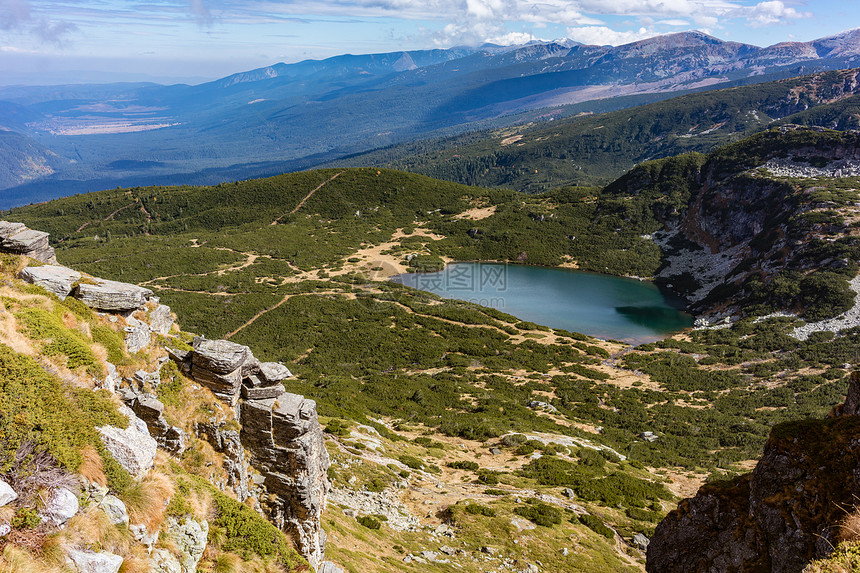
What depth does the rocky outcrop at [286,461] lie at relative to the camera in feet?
45.0

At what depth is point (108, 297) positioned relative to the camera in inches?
544

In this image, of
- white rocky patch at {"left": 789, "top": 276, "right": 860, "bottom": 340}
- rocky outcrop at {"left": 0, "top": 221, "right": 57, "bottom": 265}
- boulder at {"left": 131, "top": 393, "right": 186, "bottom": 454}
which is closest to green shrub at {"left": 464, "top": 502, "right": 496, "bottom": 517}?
boulder at {"left": 131, "top": 393, "right": 186, "bottom": 454}

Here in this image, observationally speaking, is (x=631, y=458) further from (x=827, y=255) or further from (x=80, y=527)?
(x=827, y=255)

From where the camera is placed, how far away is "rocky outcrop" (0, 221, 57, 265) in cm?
1518

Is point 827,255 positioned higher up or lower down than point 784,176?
lower down

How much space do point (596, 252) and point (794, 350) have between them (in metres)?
56.1

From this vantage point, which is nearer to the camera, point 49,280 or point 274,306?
A: point 49,280

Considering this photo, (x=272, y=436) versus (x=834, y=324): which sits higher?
(x=272, y=436)

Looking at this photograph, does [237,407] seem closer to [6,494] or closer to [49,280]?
[6,494]

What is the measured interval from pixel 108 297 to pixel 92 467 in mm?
6696

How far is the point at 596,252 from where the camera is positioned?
349ft

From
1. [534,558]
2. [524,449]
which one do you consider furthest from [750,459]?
[534,558]

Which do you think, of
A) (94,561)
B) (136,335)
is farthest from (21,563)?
(136,335)

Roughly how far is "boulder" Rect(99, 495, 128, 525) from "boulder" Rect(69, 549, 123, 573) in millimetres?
852
